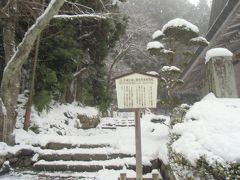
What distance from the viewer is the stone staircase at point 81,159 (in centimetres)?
611

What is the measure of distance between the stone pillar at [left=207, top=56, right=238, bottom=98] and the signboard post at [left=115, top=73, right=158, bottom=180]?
1.58 m

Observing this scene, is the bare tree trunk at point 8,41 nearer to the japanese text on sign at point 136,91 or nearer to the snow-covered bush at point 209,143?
the japanese text on sign at point 136,91

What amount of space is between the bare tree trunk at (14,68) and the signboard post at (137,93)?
11.0 feet

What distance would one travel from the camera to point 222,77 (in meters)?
4.89

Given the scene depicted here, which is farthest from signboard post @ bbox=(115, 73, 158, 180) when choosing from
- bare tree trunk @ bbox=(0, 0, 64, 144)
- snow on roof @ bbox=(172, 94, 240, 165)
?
bare tree trunk @ bbox=(0, 0, 64, 144)

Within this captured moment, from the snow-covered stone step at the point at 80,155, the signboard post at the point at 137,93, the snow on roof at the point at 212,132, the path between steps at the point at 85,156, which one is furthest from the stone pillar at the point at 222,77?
the snow-covered stone step at the point at 80,155

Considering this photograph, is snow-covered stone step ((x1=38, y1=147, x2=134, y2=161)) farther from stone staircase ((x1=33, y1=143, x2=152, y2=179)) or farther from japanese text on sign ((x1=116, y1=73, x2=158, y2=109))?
japanese text on sign ((x1=116, y1=73, x2=158, y2=109))

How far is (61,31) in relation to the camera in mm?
9508

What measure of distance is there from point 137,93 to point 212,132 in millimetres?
1132

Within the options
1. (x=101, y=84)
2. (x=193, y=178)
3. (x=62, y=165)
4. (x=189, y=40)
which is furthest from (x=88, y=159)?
(x=101, y=84)

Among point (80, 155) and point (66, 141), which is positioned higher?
point (66, 141)

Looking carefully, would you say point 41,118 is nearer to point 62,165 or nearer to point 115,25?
point 62,165

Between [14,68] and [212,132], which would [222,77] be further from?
[14,68]

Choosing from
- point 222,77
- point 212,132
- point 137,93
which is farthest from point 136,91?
point 222,77
